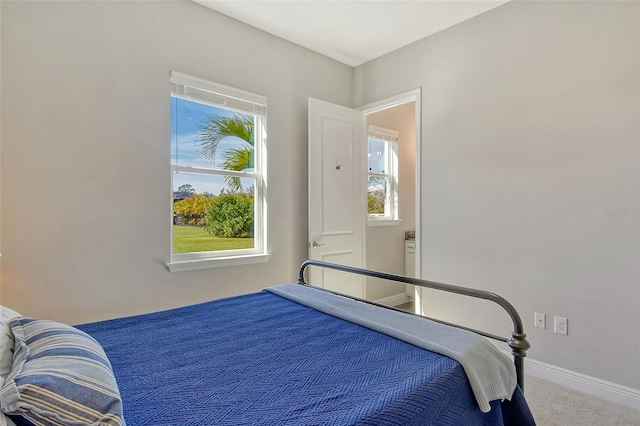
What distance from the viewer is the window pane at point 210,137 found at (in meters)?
2.68

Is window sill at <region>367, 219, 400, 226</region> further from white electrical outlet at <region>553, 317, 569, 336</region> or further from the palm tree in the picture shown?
white electrical outlet at <region>553, 317, 569, 336</region>

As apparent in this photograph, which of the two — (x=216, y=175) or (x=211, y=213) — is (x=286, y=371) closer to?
(x=211, y=213)

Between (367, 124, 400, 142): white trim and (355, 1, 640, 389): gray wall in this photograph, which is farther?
(367, 124, 400, 142): white trim

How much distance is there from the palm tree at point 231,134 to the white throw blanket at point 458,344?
1747mm

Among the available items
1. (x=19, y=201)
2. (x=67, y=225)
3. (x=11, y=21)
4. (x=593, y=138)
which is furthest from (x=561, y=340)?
(x=11, y=21)

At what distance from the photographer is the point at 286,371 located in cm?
114

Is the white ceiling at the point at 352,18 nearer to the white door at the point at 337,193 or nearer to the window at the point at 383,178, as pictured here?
the white door at the point at 337,193

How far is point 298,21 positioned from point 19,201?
2397 millimetres

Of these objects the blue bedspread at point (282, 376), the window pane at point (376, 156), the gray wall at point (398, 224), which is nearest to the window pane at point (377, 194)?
the window pane at point (376, 156)

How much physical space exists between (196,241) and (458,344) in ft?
7.05

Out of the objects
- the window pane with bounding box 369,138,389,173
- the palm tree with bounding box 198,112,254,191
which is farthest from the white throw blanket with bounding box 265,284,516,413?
the window pane with bounding box 369,138,389,173

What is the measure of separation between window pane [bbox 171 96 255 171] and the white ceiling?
81 cm

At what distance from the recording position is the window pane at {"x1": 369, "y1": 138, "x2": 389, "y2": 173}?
4.26m

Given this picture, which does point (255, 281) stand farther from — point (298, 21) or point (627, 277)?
point (627, 277)
